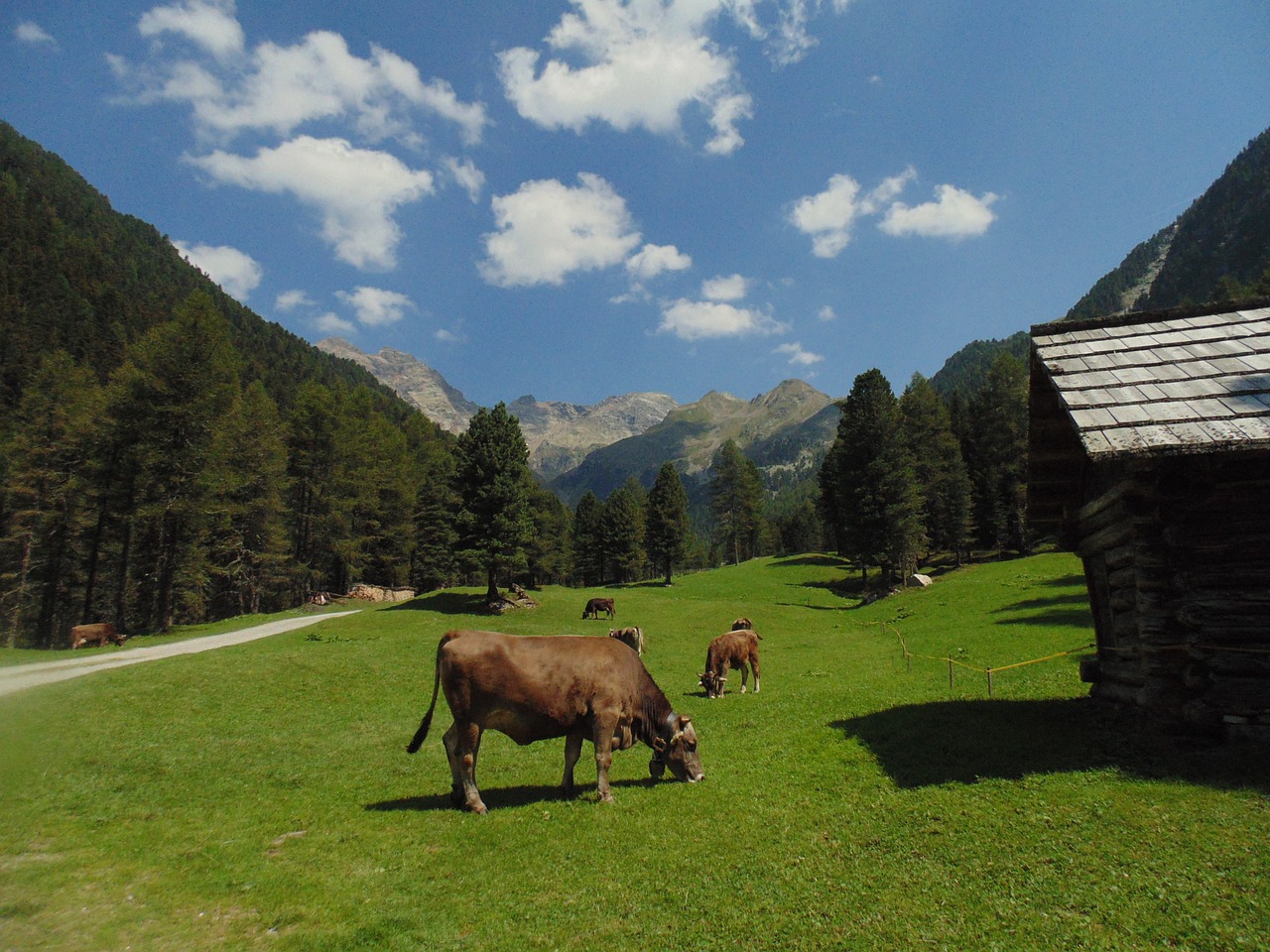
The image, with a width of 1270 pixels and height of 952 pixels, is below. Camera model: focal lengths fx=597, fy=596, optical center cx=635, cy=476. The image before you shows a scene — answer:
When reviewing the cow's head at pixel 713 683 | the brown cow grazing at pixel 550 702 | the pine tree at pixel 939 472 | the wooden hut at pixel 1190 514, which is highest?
the pine tree at pixel 939 472

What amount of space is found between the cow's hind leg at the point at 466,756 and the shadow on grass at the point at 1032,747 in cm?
745

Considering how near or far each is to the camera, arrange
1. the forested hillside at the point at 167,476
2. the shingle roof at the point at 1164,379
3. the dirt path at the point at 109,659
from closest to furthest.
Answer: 1. the shingle roof at the point at 1164,379
2. the dirt path at the point at 109,659
3. the forested hillside at the point at 167,476

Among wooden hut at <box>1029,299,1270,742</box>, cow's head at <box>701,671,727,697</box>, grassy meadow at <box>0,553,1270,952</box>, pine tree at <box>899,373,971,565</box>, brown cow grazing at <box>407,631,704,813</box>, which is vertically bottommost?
cow's head at <box>701,671,727,697</box>

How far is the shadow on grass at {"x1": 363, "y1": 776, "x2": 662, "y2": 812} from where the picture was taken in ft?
35.2

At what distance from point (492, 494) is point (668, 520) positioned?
3751 cm

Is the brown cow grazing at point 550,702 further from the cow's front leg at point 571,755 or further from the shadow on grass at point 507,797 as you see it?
the shadow on grass at point 507,797

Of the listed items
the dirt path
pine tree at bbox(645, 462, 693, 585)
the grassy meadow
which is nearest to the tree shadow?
the dirt path

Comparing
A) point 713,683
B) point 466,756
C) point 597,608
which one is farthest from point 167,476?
point 466,756

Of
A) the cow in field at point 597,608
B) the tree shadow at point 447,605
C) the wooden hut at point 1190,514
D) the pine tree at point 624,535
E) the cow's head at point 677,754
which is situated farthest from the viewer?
the pine tree at point 624,535

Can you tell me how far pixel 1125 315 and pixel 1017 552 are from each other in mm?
56675

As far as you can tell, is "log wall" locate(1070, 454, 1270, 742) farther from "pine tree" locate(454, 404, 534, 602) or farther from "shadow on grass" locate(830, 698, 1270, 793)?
"pine tree" locate(454, 404, 534, 602)

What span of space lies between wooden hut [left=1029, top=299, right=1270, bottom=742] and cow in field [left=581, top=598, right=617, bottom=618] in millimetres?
35586

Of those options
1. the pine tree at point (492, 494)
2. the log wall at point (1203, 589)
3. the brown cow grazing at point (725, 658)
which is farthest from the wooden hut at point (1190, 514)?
the pine tree at point (492, 494)

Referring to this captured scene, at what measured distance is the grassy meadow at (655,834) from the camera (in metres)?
6.43
